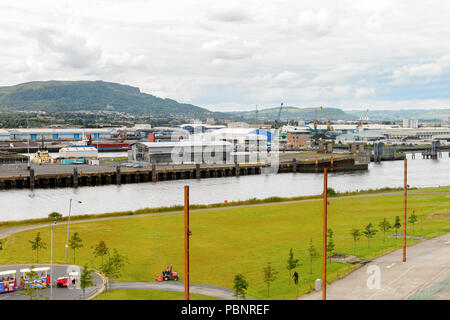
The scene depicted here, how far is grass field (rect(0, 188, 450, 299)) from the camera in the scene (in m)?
13.9

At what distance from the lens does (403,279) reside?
454 inches

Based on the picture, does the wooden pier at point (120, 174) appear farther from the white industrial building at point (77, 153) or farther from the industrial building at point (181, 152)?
the white industrial building at point (77, 153)

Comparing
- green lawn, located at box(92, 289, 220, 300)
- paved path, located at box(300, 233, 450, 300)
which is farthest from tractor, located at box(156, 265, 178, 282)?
paved path, located at box(300, 233, 450, 300)

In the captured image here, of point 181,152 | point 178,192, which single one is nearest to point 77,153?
point 181,152

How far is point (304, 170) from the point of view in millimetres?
62250

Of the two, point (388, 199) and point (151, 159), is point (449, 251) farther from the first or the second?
point (151, 159)

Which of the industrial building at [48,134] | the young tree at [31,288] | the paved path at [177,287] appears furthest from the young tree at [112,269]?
the industrial building at [48,134]

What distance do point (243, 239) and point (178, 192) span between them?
75.5 feet

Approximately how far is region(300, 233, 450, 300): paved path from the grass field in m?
0.74

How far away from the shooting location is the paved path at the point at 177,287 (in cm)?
1196

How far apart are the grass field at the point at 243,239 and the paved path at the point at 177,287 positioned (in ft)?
1.55

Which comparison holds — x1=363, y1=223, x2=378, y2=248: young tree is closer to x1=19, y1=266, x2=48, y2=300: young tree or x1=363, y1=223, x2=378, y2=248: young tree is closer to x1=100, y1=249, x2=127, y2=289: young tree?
x1=100, y1=249, x2=127, y2=289: young tree
